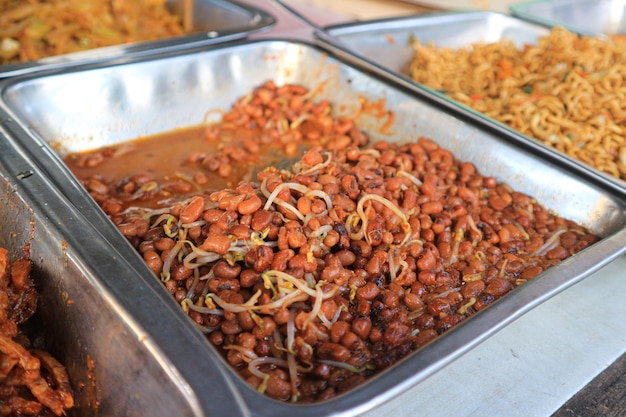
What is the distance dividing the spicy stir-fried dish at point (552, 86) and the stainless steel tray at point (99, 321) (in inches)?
77.8

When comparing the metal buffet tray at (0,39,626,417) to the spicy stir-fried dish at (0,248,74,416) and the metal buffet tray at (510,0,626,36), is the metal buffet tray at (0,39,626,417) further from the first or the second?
the metal buffet tray at (510,0,626,36)

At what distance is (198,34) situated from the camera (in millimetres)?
2793

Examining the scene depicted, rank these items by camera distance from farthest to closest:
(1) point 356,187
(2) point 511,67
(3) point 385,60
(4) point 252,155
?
(3) point 385,60, (2) point 511,67, (4) point 252,155, (1) point 356,187

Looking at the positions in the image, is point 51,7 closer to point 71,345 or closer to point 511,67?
point 71,345

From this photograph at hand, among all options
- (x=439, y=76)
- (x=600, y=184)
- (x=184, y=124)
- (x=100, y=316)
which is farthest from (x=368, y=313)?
(x=439, y=76)

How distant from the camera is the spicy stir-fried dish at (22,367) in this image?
120cm

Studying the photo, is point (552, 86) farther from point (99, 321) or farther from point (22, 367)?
point (22, 367)

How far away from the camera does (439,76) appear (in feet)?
10.4

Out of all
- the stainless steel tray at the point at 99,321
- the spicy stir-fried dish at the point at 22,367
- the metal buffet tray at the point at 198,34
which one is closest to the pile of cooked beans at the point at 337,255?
the stainless steel tray at the point at 99,321

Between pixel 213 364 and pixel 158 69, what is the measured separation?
187 centimetres

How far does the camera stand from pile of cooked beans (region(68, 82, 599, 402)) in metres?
1.38

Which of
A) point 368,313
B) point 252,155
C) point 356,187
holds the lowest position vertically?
point 252,155

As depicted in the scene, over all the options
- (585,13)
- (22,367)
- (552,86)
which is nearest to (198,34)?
(552,86)

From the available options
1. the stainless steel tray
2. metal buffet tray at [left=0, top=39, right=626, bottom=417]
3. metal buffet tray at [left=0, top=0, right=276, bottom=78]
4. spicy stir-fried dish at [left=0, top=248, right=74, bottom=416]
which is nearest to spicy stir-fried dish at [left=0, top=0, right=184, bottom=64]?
metal buffet tray at [left=0, top=0, right=276, bottom=78]
